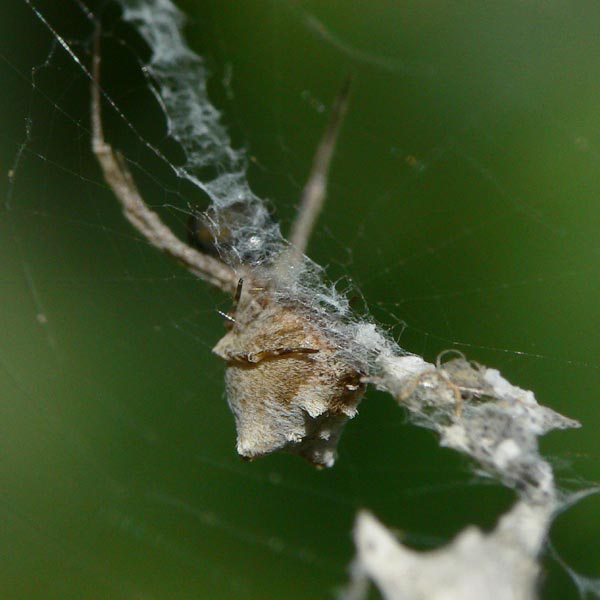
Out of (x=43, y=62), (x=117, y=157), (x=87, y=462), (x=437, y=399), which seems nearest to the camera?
(x=437, y=399)

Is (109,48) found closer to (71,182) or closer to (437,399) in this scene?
(71,182)

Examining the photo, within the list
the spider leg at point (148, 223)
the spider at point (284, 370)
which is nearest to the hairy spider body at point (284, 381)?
the spider at point (284, 370)

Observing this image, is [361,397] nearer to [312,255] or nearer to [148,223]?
[312,255]

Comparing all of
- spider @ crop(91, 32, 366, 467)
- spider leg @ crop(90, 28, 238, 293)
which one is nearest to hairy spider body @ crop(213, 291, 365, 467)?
spider @ crop(91, 32, 366, 467)

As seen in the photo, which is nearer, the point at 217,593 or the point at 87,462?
the point at 217,593

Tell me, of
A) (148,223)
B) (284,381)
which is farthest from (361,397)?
(148,223)

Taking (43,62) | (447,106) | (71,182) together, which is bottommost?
(71,182)

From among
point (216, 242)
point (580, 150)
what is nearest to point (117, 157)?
point (216, 242)

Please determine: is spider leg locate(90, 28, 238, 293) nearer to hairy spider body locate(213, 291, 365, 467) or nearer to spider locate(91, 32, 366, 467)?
spider locate(91, 32, 366, 467)
